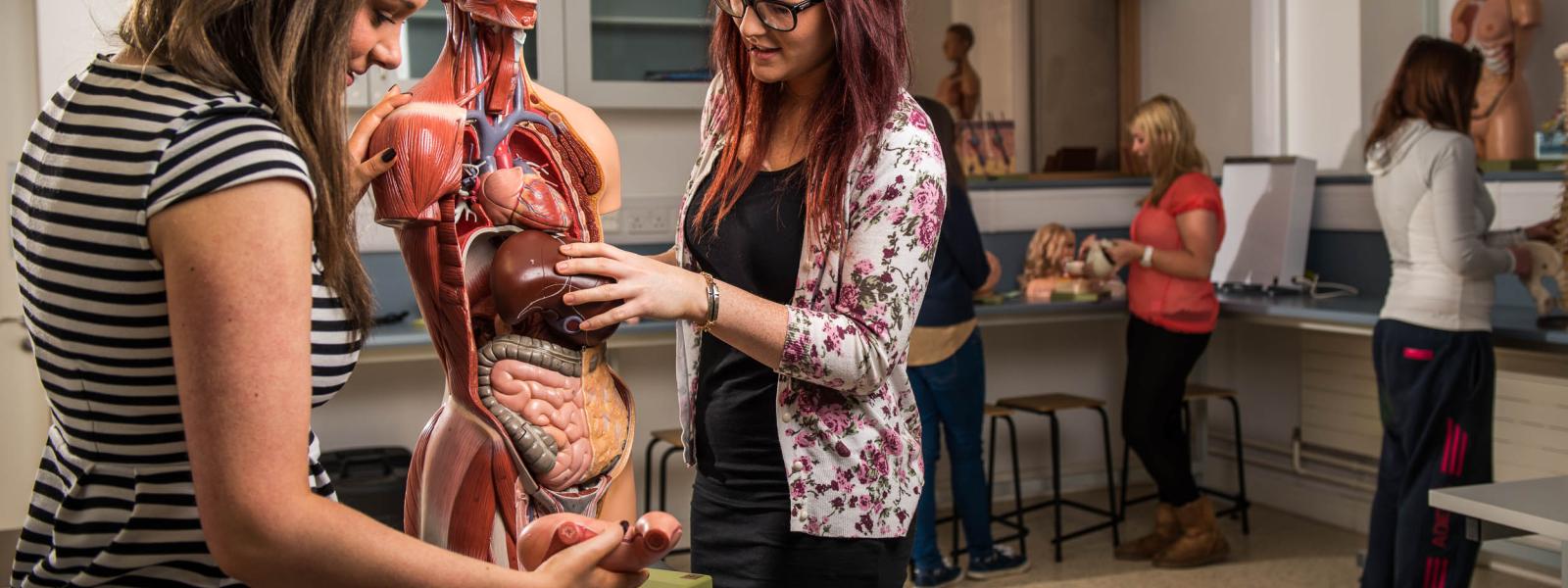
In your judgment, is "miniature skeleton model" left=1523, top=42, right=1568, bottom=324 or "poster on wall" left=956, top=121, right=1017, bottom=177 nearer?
"miniature skeleton model" left=1523, top=42, right=1568, bottom=324

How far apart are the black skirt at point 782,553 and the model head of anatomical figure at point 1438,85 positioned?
7.49ft

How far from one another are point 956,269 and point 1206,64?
2213mm

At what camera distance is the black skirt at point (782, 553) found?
156cm

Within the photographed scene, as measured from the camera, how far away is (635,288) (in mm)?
1384

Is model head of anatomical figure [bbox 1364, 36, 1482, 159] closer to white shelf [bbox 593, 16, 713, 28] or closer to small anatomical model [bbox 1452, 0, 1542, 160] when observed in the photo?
small anatomical model [bbox 1452, 0, 1542, 160]

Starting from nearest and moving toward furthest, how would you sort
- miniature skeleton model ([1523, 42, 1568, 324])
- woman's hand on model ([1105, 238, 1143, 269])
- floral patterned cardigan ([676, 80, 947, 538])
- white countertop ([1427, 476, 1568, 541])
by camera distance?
floral patterned cardigan ([676, 80, 947, 538]), white countertop ([1427, 476, 1568, 541]), miniature skeleton model ([1523, 42, 1568, 324]), woman's hand on model ([1105, 238, 1143, 269])

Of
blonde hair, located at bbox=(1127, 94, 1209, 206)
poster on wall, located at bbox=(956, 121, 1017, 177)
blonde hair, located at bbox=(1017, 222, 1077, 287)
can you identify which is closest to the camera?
blonde hair, located at bbox=(1127, 94, 1209, 206)

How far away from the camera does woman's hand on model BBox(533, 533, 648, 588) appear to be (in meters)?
0.97

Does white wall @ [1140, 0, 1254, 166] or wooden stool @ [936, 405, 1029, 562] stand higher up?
white wall @ [1140, 0, 1254, 166]

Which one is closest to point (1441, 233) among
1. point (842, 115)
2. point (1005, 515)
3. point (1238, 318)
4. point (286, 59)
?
point (1238, 318)

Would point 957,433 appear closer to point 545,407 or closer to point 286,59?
point 545,407

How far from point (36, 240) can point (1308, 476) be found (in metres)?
4.68

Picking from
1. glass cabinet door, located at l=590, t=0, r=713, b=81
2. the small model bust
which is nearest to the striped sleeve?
glass cabinet door, located at l=590, t=0, r=713, b=81

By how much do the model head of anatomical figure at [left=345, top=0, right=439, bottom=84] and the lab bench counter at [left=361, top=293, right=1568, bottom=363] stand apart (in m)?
1.90
